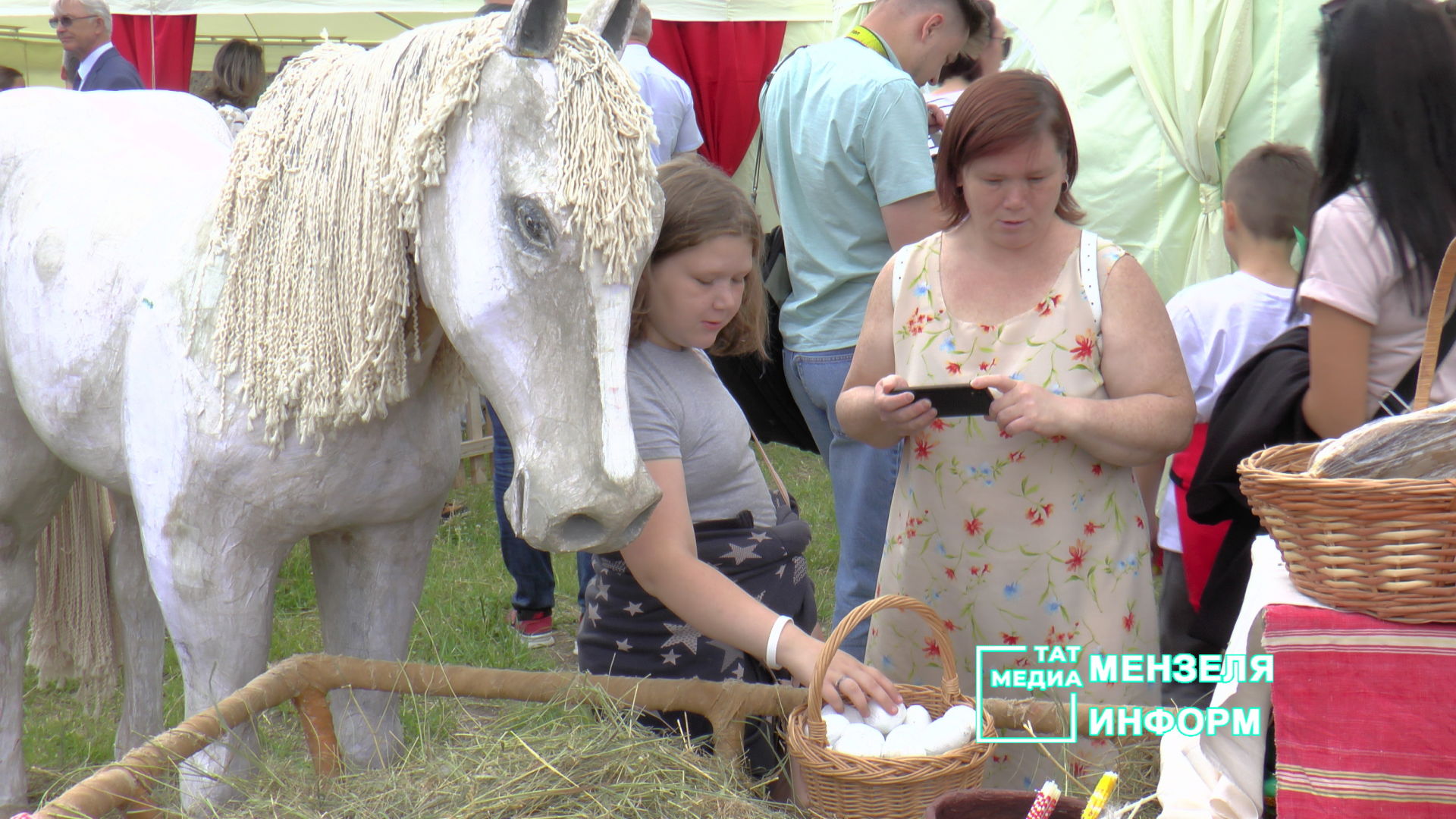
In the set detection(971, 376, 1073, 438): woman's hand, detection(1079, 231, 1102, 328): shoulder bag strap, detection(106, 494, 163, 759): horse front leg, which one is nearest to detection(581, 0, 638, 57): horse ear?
detection(971, 376, 1073, 438): woman's hand

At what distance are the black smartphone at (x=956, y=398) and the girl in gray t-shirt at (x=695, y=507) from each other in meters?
0.30

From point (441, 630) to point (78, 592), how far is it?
50.8 inches

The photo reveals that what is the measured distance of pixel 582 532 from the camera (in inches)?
53.7

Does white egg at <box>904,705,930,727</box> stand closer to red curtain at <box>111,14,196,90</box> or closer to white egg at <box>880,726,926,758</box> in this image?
white egg at <box>880,726,926,758</box>

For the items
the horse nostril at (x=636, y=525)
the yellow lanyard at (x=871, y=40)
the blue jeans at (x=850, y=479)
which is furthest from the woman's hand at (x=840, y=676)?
the yellow lanyard at (x=871, y=40)

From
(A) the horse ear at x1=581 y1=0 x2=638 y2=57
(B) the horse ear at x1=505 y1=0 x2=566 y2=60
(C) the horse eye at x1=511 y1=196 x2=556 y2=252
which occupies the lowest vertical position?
(C) the horse eye at x1=511 y1=196 x2=556 y2=252

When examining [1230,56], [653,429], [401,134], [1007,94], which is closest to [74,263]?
[401,134]

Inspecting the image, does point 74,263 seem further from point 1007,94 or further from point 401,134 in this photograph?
point 1007,94

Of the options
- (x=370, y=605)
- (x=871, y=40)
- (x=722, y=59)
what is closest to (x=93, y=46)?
(x=722, y=59)

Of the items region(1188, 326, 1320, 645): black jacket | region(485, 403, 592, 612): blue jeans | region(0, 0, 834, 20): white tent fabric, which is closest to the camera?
region(1188, 326, 1320, 645): black jacket

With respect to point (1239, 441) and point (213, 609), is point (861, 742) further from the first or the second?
point (1239, 441)

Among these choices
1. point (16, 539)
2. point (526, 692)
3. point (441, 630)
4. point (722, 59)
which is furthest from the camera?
point (722, 59)

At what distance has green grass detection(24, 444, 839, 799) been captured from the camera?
2.68 meters

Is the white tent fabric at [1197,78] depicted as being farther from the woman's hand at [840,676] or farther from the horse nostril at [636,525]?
the horse nostril at [636,525]
